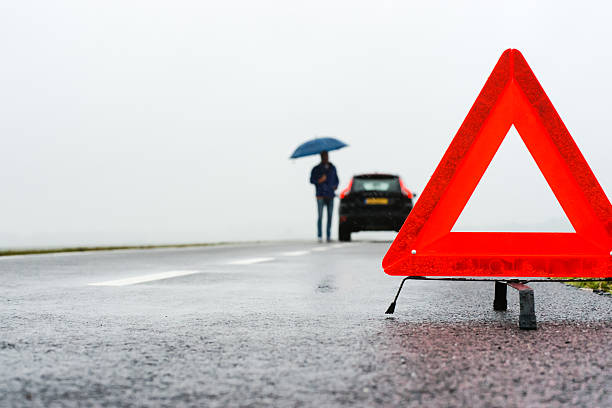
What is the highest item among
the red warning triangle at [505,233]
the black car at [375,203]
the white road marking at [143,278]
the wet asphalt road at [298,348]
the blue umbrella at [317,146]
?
the blue umbrella at [317,146]

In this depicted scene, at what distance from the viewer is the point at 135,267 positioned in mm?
9367

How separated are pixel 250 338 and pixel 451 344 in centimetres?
85

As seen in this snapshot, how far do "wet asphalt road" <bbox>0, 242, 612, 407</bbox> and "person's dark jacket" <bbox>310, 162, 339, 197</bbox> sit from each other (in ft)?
51.8

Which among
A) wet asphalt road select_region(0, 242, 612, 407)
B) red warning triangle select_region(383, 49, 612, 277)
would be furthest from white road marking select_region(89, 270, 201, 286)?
red warning triangle select_region(383, 49, 612, 277)

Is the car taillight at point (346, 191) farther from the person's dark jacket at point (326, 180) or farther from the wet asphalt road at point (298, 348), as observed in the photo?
the wet asphalt road at point (298, 348)

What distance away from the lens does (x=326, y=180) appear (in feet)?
72.1

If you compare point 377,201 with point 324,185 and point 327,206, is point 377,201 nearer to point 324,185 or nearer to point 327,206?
point 324,185

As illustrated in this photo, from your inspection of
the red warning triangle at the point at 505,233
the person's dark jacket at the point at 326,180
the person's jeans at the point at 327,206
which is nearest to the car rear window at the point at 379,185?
the person's dark jacket at the point at 326,180

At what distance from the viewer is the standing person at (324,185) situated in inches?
862

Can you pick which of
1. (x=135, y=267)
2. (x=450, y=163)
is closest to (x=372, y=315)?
(x=450, y=163)

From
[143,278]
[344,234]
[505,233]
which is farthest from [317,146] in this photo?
[505,233]

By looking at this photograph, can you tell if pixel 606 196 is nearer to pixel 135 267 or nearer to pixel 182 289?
pixel 182 289

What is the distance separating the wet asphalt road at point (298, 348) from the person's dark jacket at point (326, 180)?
15.8 meters

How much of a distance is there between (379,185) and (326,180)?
6.90ft
